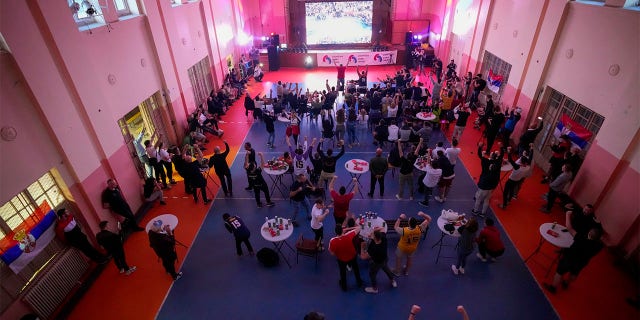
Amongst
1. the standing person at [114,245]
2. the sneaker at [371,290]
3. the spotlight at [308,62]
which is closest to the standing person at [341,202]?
the sneaker at [371,290]

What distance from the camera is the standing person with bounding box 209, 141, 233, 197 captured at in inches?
348

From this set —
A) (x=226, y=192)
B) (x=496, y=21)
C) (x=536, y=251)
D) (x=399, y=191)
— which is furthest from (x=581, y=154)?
(x=226, y=192)

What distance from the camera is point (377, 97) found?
1241cm

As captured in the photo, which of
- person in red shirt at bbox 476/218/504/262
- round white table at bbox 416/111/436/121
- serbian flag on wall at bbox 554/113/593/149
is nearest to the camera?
person in red shirt at bbox 476/218/504/262

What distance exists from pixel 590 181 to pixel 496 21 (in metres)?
8.67

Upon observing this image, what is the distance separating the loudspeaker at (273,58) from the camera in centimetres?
2147

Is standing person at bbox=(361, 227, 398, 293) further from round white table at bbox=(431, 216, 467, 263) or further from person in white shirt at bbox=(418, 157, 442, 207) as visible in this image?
person in white shirt at bbox=(418, 157, 442, 207)

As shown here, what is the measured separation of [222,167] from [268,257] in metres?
3.15

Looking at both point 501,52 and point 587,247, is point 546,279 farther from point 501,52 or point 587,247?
point 501,52

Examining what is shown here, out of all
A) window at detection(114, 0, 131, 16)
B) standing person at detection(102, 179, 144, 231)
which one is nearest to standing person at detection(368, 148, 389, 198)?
standing person at detection(102, 179, 144, 231)

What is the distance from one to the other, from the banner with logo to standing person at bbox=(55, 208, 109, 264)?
17.6 meters

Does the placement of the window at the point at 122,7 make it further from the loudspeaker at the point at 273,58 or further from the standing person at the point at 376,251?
the loudspeaker at the point at 273,58

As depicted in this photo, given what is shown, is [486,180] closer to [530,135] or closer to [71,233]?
[530,135]

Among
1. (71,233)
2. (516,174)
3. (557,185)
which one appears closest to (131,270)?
(71,233)
